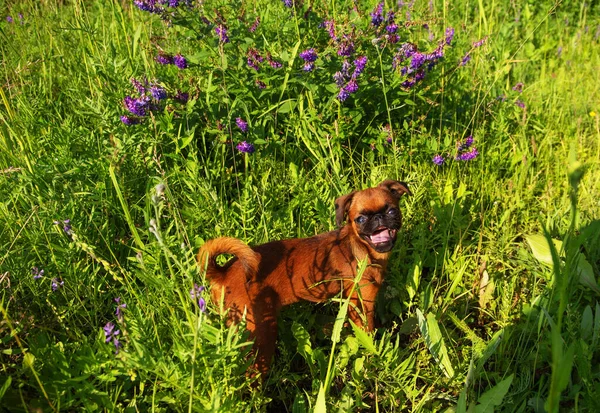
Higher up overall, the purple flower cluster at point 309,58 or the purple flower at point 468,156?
the purple flower cluster at point 309,58

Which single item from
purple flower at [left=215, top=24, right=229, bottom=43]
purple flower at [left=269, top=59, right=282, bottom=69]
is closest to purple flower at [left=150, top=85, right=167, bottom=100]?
purple flower at [left=215, top=24, right=229, bottom=43]

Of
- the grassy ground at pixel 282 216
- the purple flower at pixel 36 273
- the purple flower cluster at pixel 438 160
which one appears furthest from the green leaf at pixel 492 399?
the purple flower at pixel 36 273

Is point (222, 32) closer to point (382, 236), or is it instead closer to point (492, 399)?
point (382, 236)

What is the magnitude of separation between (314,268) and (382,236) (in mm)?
381

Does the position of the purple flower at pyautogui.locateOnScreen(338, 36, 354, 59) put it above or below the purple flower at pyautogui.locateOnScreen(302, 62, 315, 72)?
above

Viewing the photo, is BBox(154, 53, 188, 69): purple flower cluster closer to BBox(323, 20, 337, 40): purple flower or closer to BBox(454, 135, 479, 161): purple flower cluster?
BBox(323, 20, 337, 40): purple flower

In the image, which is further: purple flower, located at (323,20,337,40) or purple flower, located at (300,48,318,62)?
purple flower, located at (323,20,337,40)

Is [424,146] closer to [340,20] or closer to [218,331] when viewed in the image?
[340,20]

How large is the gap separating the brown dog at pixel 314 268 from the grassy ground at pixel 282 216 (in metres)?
0.17

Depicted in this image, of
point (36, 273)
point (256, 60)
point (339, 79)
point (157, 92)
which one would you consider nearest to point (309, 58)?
point (339, 79)

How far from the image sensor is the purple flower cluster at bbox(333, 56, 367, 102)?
305 cm

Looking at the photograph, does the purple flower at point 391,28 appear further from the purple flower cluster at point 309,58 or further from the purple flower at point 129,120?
the purple flower at point 129,120

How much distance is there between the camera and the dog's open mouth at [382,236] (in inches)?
99.5

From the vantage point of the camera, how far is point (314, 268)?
257 cm
